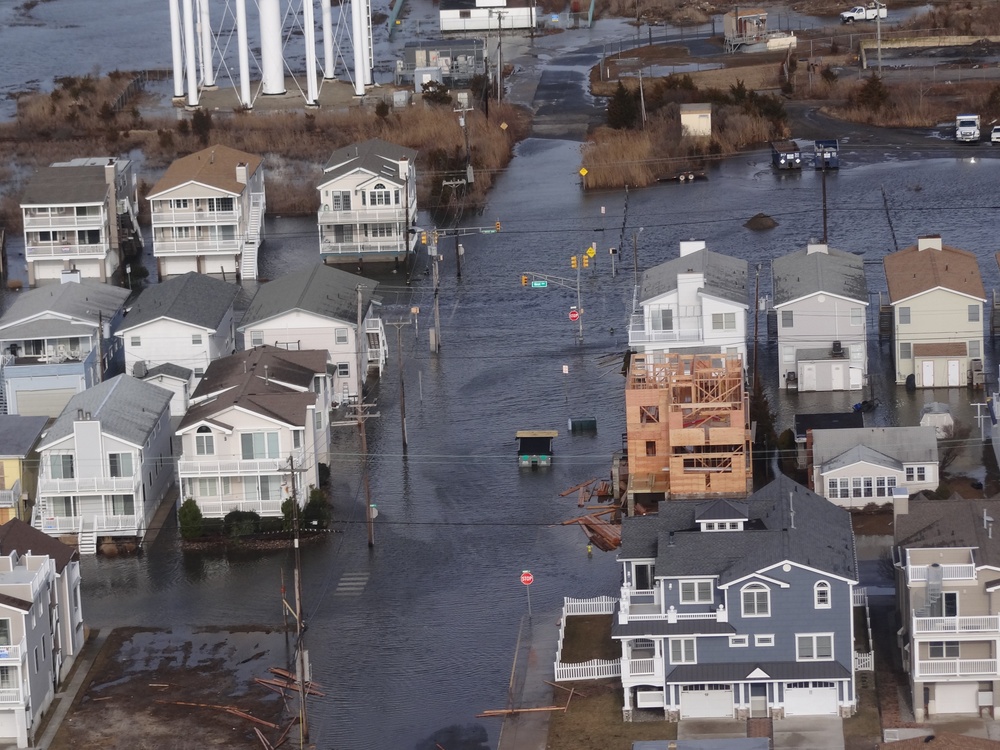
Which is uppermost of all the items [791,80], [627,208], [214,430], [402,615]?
[791,80]

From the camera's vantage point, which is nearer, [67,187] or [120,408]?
[120,408]

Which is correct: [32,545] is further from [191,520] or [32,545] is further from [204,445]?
[204,445]

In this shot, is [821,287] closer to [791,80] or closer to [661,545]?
[661,545]

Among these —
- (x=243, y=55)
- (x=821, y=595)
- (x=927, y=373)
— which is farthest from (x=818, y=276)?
(x=243, y=55)

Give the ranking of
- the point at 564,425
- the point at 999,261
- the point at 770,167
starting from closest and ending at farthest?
the point at 564,425, the point at 999,261, the point at 770,167

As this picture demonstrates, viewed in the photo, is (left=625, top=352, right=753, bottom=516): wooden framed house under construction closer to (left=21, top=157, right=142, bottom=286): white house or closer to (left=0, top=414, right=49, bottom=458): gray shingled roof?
(left=0, top=414, right=49, bottom=458): gray shingled roof

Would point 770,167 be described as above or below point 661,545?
above

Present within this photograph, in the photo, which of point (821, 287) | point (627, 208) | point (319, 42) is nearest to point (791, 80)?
point (627, 208)
